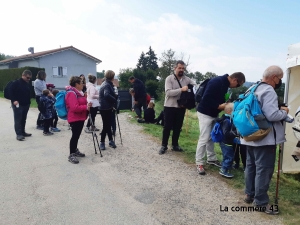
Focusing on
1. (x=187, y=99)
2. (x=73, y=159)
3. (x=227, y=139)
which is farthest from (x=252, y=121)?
(x=73, y=159)

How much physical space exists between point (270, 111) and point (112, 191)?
2473 millimetres

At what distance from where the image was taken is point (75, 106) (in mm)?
4812

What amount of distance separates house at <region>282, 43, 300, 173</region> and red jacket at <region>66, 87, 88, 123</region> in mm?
3734

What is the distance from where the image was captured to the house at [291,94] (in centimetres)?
404

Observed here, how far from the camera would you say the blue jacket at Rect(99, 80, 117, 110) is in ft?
18.3

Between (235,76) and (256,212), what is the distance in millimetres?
2088

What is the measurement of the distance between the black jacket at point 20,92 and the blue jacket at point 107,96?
2.54 metres

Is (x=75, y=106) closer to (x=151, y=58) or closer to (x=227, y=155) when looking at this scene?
(x=227, y=155)

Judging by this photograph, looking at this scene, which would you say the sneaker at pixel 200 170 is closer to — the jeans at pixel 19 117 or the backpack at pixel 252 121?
the backpack at pixel 252 121

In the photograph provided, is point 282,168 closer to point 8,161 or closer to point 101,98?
point 101,98

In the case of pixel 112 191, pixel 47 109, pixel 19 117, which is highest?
pixel 47 109

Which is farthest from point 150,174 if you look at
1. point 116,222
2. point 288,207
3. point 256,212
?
point 288,207

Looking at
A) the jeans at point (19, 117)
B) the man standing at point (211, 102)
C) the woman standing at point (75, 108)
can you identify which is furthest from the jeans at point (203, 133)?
the jeans at point (19, 117)

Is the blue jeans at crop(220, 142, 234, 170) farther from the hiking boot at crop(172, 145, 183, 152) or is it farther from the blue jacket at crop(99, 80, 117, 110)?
the blue jacket at crop(99, 80, 117, 110)
